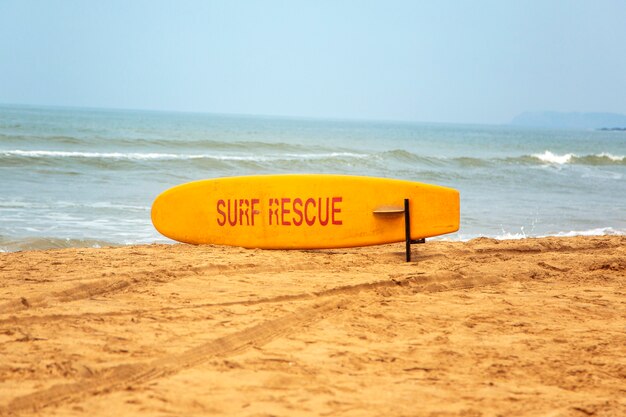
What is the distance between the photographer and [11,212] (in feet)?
25.2

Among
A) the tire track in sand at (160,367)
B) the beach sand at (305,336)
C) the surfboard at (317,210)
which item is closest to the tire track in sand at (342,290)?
the beach sand at (305,336)

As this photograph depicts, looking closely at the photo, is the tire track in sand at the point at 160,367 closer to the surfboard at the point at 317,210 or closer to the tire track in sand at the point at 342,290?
the tire track in sand at the point at 342,290

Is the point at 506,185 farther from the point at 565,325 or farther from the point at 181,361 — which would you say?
the point at 181,361

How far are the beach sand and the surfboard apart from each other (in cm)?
25

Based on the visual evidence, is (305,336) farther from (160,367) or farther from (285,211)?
(285,211)

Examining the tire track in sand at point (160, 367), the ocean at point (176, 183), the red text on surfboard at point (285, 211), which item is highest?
the red text on surfboard at point (285, 211)

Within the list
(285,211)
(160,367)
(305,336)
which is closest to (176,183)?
(285,211)

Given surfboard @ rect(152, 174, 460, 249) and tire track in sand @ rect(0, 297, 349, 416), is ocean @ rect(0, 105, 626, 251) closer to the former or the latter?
surfboard @ rect(152, 174, 460, 249)

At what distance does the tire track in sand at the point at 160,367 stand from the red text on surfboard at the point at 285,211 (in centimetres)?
171

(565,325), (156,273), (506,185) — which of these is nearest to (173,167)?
(506,185)

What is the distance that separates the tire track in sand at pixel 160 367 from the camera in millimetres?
2328

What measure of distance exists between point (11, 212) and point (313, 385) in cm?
603

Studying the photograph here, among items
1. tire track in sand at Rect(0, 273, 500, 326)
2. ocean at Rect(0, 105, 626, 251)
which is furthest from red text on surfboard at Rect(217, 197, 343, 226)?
A: ocean at Rect(0, 105, 626, 251)

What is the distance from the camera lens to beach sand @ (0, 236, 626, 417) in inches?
95.0
